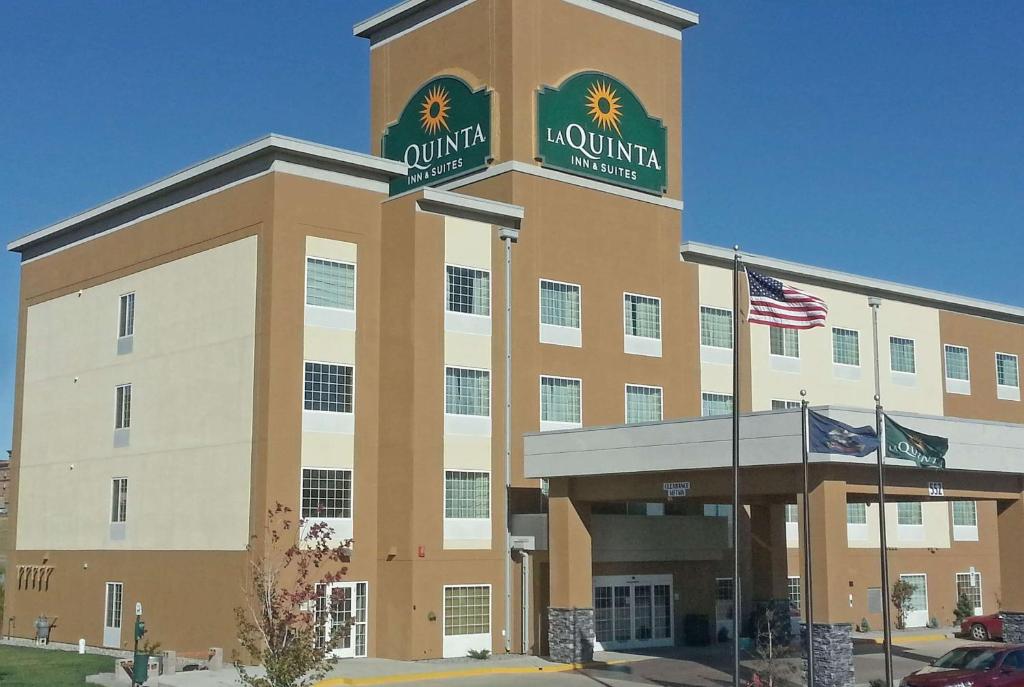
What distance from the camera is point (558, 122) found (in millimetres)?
44656

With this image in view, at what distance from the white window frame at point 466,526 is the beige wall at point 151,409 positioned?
6.30 meters

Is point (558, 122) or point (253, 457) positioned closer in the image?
point (253, 457)

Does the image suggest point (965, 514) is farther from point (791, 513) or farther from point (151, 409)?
point (151, 409)

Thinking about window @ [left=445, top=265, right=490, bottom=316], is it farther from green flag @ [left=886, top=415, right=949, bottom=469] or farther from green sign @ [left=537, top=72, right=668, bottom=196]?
green flag @ [left=886, top=415, right=949, bottom=469]

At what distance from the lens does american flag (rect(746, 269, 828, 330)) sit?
28578 millimetres

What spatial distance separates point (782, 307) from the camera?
2870cm

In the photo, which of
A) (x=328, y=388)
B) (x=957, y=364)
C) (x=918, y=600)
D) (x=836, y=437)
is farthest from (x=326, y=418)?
(x=957, y=364)

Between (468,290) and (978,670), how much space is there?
19862 mm

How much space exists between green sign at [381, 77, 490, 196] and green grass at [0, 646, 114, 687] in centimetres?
1948

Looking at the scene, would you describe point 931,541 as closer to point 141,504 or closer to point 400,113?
point 400,113

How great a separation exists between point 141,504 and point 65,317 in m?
10.3

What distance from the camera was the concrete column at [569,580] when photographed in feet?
124

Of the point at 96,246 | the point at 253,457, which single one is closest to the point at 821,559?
the point at 253,457

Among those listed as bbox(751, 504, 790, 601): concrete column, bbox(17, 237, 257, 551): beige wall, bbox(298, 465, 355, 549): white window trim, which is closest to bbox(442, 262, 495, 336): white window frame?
bbox(298, 465, 355, 549): white window trim
